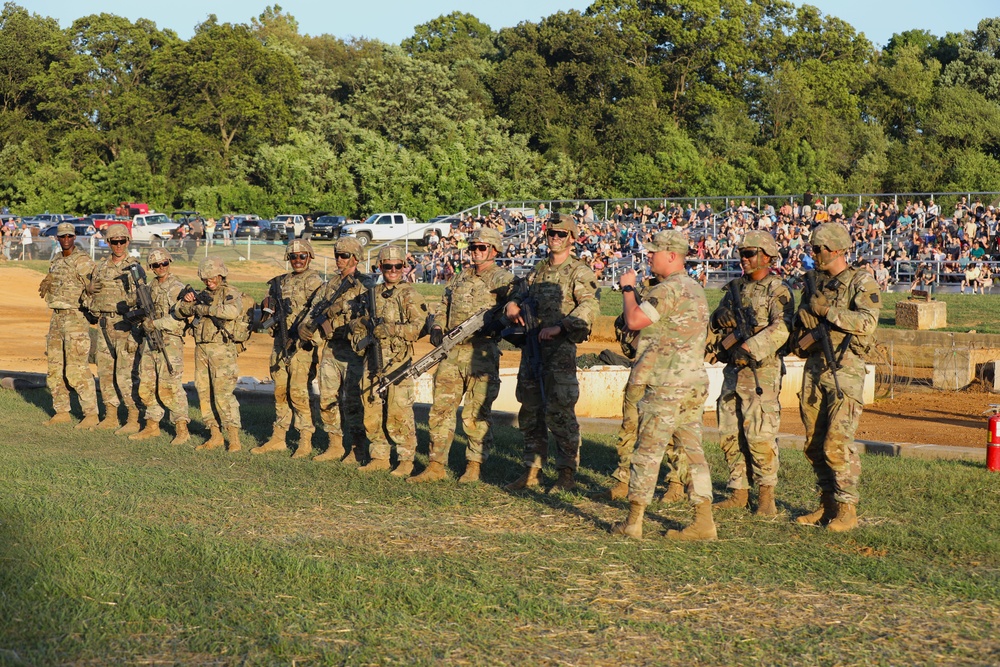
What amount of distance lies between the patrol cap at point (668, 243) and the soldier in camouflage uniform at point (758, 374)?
0.93 metres

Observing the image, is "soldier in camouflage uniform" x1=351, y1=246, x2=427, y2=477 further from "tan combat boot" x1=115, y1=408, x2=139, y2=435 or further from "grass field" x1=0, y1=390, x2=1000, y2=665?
"tan combat boot" x1=115, y1=408, x2=139, y2=435

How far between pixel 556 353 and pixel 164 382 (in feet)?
15.6

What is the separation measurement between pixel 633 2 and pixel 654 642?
61.7 m

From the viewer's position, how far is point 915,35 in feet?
226

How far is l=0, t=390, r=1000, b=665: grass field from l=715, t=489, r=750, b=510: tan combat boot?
228mm

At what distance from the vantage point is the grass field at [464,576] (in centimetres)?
590

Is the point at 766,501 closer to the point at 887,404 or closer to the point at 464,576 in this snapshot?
the point at 464,576

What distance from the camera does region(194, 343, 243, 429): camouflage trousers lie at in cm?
1179

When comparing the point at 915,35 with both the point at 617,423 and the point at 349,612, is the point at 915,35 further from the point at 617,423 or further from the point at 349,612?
the point at 349,612

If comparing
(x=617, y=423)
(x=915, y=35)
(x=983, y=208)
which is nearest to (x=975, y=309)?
(x=983, y=208)

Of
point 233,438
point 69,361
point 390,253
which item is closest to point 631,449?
point 390,253

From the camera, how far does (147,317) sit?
1235 cm

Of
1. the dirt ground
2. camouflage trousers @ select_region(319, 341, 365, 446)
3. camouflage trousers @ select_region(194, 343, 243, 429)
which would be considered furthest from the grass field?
the dirt ground

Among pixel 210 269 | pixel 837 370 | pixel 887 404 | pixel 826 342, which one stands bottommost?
pixel 887 404
